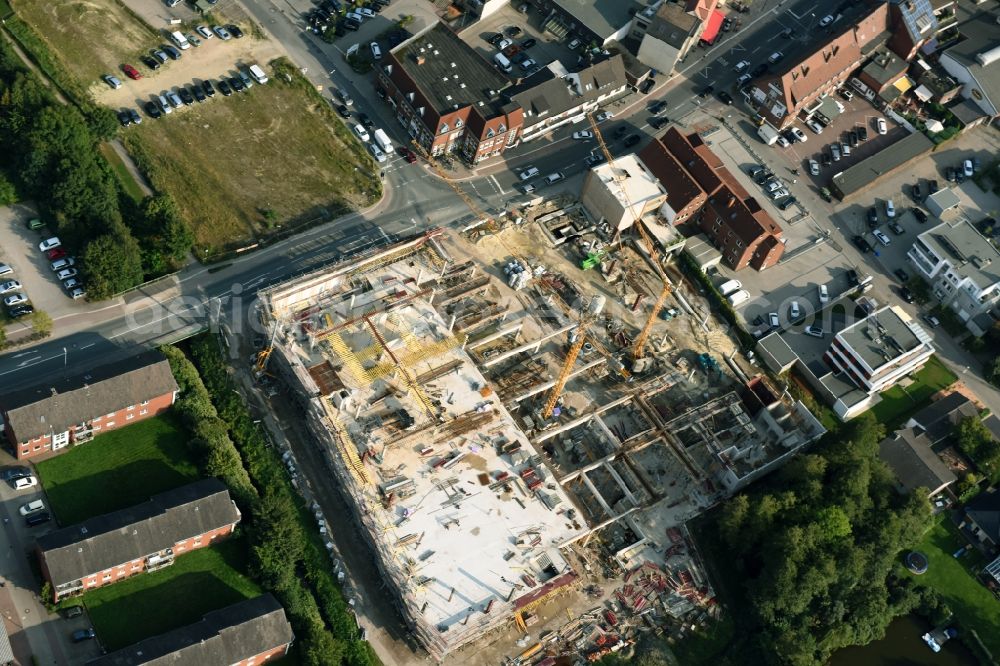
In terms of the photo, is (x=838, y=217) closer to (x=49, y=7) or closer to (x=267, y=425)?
(x=267, y=425)

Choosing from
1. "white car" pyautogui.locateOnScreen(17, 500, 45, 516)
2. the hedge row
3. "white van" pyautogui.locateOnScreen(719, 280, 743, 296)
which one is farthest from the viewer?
"white van" pyautogui.locateOnScreen(719, 280, 743, 296)

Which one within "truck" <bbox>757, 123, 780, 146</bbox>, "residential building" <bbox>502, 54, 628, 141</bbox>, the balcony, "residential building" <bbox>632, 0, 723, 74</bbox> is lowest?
the balcony

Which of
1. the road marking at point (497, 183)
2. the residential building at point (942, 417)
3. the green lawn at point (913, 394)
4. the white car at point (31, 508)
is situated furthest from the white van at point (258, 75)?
the residential building at point (942, 417)

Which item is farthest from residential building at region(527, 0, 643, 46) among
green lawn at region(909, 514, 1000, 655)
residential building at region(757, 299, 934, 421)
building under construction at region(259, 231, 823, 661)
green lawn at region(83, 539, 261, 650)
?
green lawn at region(83, 539, 261, 650)

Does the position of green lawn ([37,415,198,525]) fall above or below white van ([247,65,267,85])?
below

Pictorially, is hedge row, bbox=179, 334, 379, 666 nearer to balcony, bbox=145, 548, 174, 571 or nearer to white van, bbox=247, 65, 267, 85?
balcony, bbox=145, 548, 174, 571

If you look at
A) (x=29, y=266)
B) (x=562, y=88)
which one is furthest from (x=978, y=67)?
(x=29, y=266)

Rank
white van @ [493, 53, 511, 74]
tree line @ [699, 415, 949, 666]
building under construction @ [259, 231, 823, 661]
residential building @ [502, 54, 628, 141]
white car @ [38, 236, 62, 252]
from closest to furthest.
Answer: building under construction @ [259, 231, 823, 661] → tree line @ [699, 415, 949, 666] → white car @ [38, 236, 62, 252] → residential building @ [502, 54, 628, 141] → white van @ [493, 53, 511, 74]

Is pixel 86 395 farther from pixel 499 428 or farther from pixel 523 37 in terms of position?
pixel 523 37
